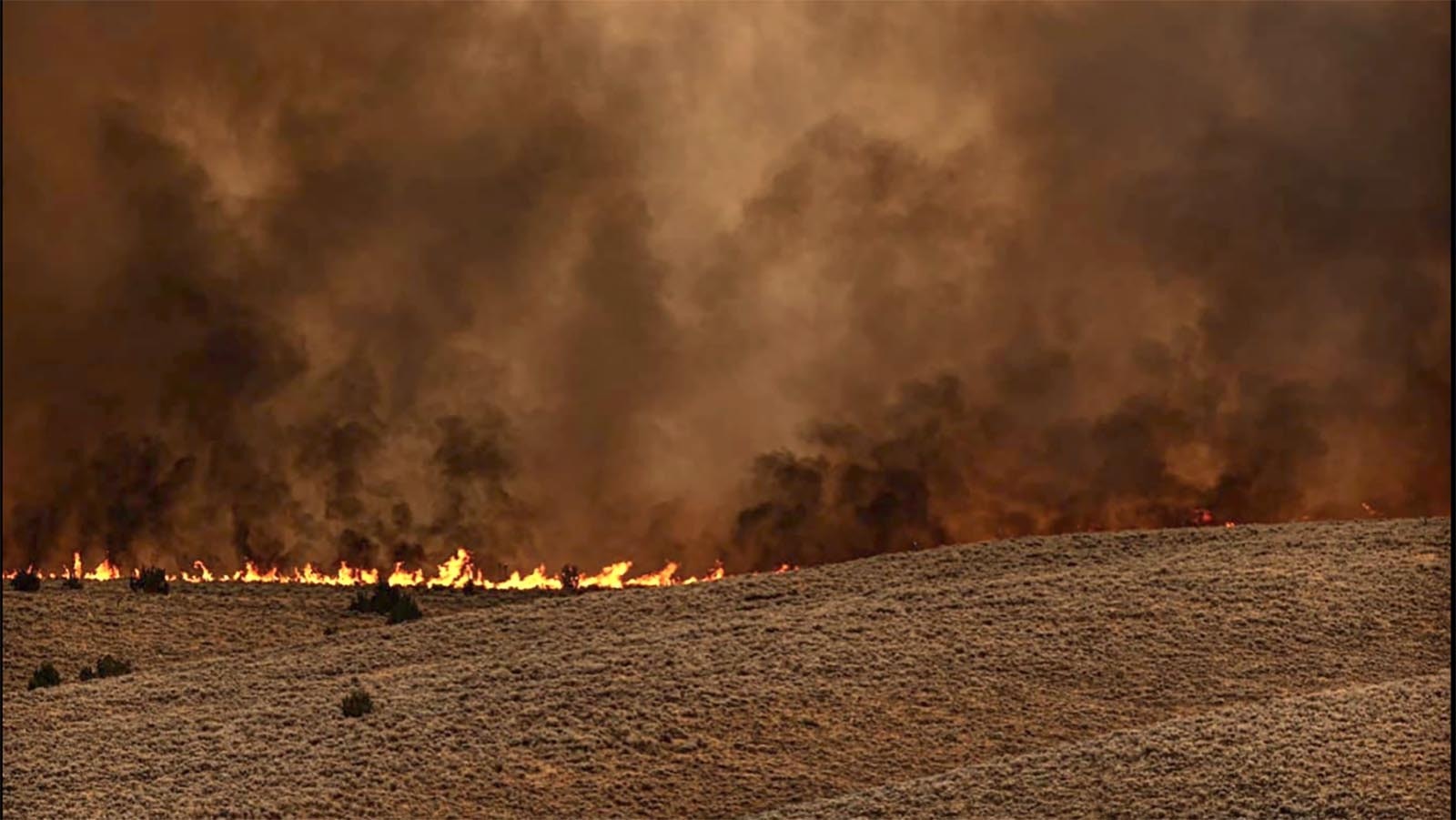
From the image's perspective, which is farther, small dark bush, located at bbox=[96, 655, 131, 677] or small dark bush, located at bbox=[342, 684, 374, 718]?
small dark bush, located at bbox=[96, 655, 131, 677]

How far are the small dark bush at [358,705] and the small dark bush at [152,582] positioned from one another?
1557 cm

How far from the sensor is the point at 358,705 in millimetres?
23547

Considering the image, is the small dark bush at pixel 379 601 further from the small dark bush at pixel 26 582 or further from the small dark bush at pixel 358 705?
the small dark bush at pixel 358 705

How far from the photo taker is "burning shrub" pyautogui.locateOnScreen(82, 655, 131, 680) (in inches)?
1182

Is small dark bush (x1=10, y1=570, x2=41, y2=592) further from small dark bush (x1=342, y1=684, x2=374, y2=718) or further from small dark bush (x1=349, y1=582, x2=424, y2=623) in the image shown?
small dark bush (x1=342, y1=684, x2=374, y2=718)

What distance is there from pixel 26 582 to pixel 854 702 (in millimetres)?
22142

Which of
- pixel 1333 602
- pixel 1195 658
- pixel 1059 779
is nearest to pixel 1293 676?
pixel 1195 658

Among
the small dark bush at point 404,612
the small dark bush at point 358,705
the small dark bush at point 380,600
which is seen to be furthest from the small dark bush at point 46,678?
the small dark bush at point 358,705

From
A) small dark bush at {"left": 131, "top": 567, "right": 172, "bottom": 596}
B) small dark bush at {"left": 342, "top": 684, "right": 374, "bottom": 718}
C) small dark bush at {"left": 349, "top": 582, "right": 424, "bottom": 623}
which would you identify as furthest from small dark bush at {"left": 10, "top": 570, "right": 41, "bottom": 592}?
small dark bush at {"left": 342, "top": 684, "right": 374, "bottom": 718}

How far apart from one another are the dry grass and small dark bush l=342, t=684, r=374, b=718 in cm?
37

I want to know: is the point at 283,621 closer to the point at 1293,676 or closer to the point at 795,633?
the point at 795,633

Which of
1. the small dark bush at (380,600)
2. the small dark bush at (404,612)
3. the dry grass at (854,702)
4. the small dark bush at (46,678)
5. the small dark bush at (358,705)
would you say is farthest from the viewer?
the small dark bush at (380,600)

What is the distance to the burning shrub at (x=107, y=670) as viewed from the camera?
1182 inches

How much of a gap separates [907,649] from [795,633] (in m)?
1.95
